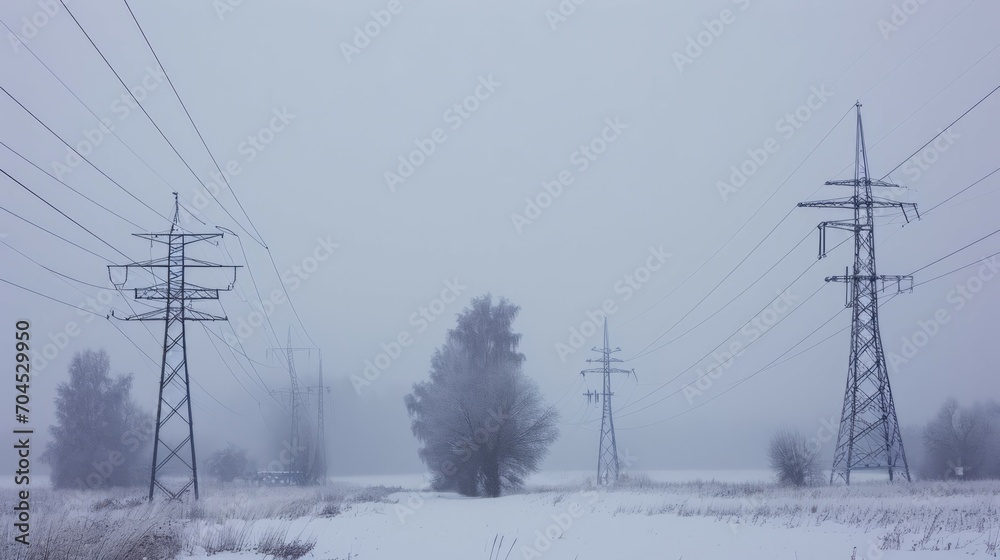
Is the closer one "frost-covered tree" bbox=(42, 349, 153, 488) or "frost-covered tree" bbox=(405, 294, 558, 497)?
"frost-covered tree" bbox=(405, 294, 558, 497)

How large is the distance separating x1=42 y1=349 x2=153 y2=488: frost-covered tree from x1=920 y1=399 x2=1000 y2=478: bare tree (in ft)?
168

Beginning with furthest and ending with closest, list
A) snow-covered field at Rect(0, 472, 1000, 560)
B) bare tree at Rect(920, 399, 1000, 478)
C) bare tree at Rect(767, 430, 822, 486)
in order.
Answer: bare tree at Rect(920, 399, 1000, 478) < bare tree at Rect(767, 430, 822, 486) < snow-covered field at Rect(0, 472, 1000, 560)

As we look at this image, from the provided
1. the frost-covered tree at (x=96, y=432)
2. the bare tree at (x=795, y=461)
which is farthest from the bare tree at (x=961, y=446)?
the frost-covered tree at (x=96, y=432)

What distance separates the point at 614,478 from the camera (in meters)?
52.3

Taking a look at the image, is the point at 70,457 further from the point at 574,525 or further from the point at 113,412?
the point at 574,525

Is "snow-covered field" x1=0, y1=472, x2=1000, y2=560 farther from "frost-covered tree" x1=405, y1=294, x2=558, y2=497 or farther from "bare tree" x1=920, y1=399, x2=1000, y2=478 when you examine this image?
"bare tree" x1=920, y1=399, x2=1000, y2=478

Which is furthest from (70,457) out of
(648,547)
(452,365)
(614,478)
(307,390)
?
(648,547)

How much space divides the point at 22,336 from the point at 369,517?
15.1 m

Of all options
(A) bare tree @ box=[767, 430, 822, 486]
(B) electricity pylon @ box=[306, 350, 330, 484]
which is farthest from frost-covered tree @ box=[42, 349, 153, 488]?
(A) bare tree @ box=[767, 430, 822, 486]

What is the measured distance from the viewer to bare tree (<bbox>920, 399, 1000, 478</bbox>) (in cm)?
5562

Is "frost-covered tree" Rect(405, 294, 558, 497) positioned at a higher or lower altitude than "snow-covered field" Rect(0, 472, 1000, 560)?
higher

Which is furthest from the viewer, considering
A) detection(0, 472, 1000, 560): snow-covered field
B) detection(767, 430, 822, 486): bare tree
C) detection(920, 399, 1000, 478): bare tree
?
detection(920, 399, 1000, 478): bare tree

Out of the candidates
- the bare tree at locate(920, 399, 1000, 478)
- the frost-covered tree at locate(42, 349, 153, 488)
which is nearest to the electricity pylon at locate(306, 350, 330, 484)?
the frost-covered tree at locate(42, 349, 153, 488)

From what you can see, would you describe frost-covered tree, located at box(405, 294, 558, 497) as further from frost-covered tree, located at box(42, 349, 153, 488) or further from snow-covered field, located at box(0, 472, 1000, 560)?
frost-covered tree, located at box(42, 349, 153, 488)
